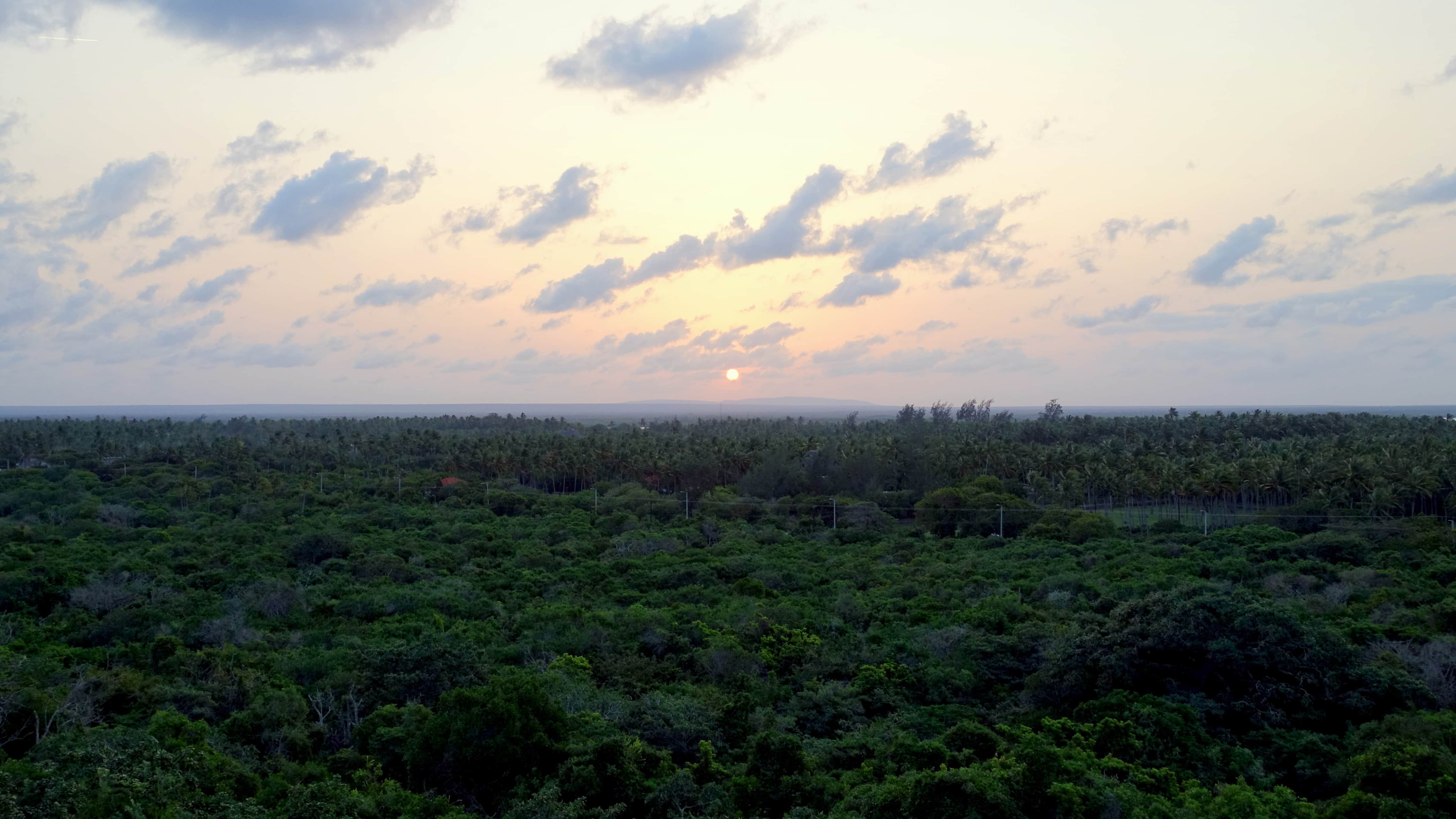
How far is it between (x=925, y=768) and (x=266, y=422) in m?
162

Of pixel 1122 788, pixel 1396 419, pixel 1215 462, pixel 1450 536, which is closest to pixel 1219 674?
pixel 1122 788

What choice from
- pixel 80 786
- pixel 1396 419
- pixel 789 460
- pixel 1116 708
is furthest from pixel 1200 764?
pixel 1396 419

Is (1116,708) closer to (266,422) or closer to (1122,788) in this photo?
(1122,788)

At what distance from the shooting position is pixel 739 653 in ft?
80.8

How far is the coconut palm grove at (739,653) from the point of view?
15086 mm

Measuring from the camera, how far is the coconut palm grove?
15086 millimetres

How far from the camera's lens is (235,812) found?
41.4 ft

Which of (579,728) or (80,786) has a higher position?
(80,786)

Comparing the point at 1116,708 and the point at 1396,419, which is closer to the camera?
the point at 1116,708

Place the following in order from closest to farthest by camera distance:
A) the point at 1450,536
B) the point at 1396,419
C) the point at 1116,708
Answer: the point at 1116,708 < the point at 1450,536 < the point at 1396,419

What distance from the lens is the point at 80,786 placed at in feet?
40.0

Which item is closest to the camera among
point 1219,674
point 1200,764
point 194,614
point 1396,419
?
point 1200,764

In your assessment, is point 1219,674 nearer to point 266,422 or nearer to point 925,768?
point 925,768

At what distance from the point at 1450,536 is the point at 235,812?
4548 cm
